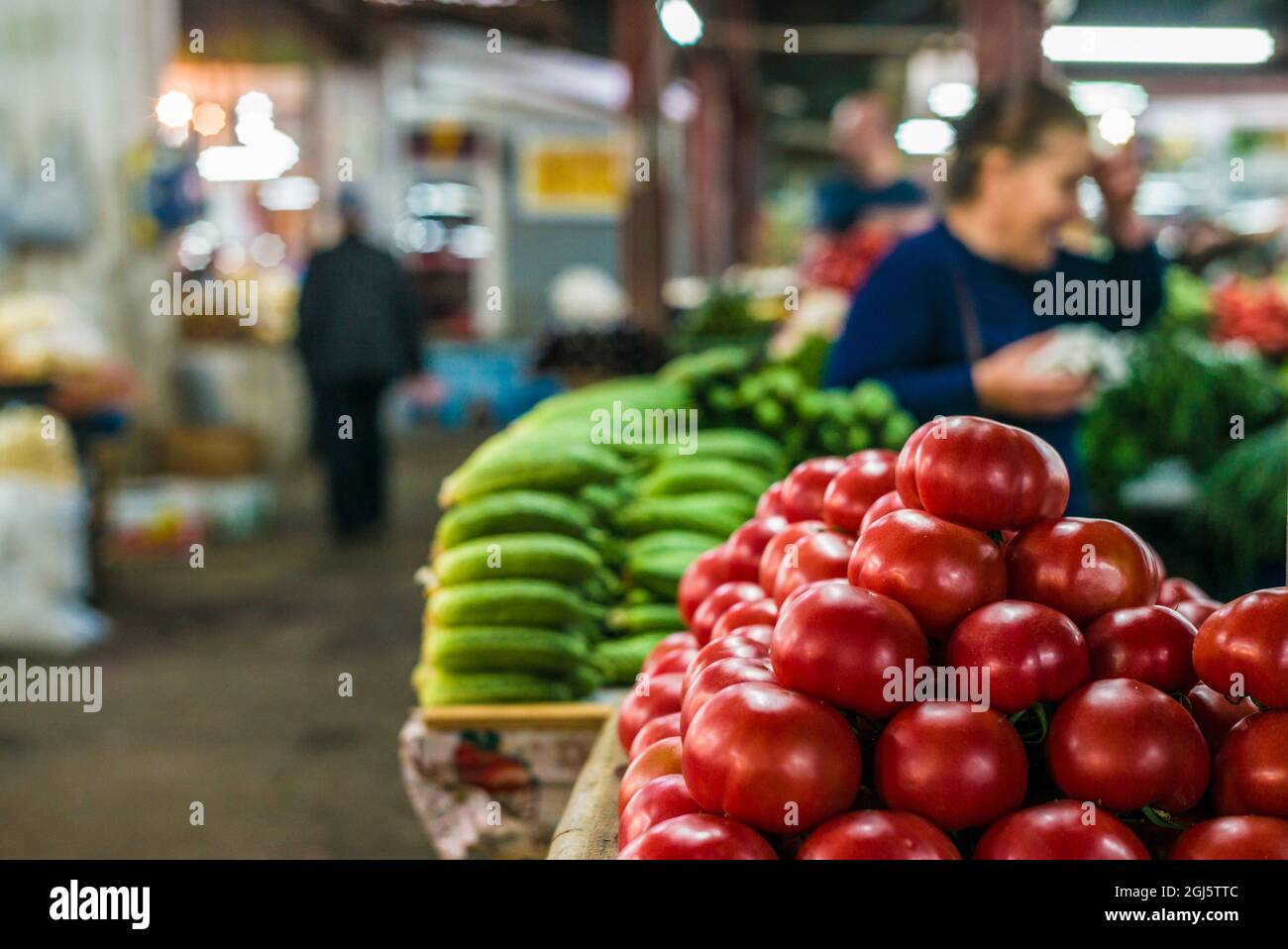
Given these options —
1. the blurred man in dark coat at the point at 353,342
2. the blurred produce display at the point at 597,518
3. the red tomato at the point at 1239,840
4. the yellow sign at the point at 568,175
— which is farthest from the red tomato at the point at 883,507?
the yellow sign at the point at 568,175

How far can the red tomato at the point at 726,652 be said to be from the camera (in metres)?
1.45

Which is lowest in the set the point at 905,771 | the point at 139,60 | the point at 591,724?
the point at 591,724

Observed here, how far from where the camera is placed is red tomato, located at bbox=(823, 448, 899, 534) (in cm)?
165

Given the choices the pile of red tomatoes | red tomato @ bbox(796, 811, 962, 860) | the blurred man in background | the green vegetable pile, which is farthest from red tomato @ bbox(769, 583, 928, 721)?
the blurred man in background

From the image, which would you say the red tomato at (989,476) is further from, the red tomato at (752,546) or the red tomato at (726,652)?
the red tomato at (752,546)

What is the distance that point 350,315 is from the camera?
28.4 ft

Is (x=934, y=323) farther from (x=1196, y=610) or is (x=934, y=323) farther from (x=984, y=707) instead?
(x=984, y=707)

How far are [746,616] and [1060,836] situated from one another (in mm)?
575

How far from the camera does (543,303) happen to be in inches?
705

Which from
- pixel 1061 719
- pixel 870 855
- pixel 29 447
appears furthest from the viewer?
pixel 29 447

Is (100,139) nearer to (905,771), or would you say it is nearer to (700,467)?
(700,467)

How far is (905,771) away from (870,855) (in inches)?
4.1

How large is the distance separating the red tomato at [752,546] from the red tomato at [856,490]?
0.22 metres
